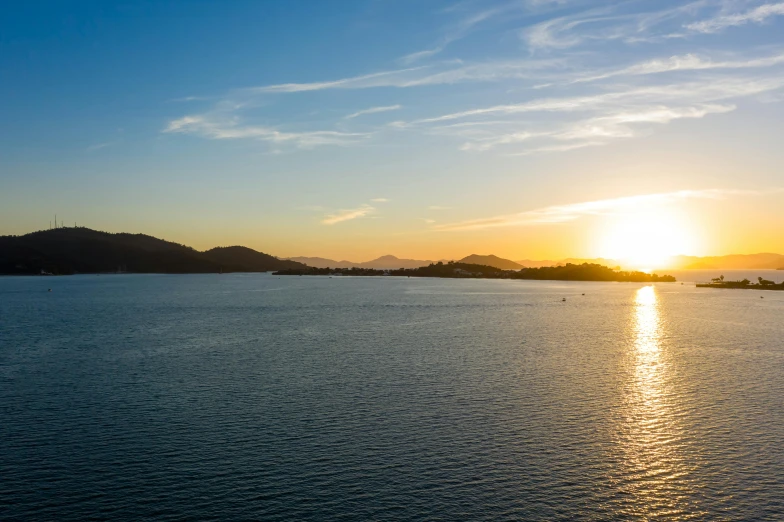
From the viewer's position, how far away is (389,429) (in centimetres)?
4581

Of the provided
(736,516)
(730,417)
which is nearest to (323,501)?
(736,516)

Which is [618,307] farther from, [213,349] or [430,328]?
[213,349]

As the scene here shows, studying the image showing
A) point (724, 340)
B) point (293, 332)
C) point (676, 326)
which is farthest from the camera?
point (676, 326)

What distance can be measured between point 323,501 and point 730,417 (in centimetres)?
3875

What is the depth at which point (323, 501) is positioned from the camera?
3291 centimetres

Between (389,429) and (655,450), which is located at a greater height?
(389,429)

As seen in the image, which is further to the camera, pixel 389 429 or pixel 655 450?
pixel 389 429

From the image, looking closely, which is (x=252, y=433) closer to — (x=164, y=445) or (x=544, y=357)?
(x=164, y=445)

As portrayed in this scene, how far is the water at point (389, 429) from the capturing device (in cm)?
3312

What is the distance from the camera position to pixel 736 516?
1244 inches

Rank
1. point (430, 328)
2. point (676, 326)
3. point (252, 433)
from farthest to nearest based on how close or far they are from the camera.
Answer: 1. point (676, 326)
2. point (430, 328)
3. point (252, 433)

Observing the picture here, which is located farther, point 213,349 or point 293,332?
point 293,332

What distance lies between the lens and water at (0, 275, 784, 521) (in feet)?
109

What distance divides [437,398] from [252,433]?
1956cm
